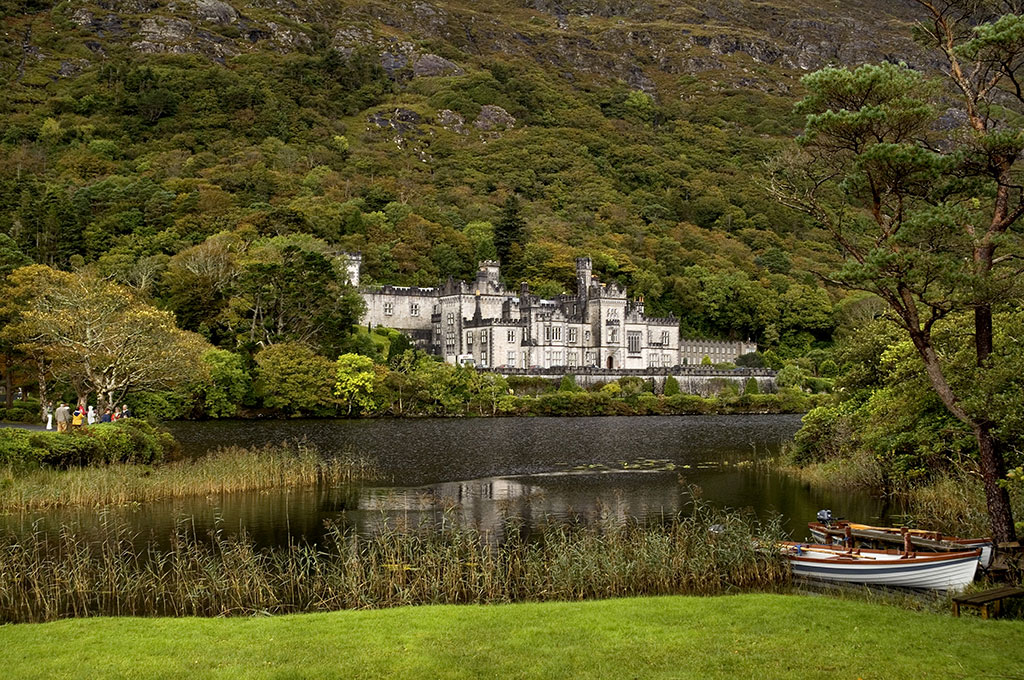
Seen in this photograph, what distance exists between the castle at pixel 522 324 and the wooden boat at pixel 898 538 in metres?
65.0

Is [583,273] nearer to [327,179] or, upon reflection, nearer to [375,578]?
[327,179]

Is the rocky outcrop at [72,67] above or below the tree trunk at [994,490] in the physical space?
above

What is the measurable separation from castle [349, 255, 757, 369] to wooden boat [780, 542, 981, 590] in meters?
67.2

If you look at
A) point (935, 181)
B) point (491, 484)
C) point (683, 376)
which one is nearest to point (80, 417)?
point (491, 484)

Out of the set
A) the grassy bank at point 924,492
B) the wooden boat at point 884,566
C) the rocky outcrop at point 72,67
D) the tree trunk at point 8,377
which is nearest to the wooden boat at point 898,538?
the wooden boat at point 884,566

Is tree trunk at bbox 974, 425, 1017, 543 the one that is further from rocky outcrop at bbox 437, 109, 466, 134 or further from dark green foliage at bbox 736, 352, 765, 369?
rocky outcrop at bbox 437, 109, 466, 134

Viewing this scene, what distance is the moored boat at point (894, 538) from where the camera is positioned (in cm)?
1532

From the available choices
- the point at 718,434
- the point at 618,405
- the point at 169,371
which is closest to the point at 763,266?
the point at 618,405

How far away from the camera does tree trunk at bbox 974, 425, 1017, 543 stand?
14789mm

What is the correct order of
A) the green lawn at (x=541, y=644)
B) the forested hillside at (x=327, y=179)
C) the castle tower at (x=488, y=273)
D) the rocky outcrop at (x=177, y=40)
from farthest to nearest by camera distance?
the rocky outcrop at (x=177, y=40), the castle tower at (x=488, y=273), the forested hillside at (x=327, y=179), the green lawn at (x=541, y=644)

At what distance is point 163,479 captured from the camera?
26328 millimetres

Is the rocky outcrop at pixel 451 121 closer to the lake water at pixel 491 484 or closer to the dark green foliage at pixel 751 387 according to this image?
the dark green foliage at pixel 751 387

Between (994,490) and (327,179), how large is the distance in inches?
4815

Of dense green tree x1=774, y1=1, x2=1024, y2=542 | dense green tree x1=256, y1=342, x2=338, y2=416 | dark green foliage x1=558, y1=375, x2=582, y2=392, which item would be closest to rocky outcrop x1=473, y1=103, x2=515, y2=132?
dark green foliage x1=558, y1=375, x2=582, y2=392
